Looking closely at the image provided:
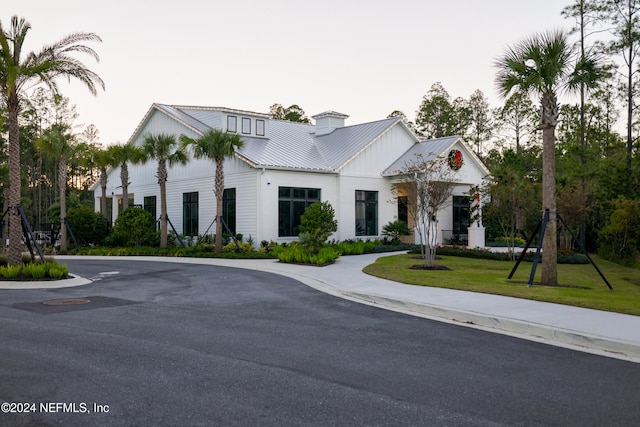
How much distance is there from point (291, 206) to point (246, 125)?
21.2 ft

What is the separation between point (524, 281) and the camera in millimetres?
14047

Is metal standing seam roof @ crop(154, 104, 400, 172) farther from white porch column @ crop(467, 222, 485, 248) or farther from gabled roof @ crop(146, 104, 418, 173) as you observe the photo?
white porch column @ crop(467, 222, 485, 248)

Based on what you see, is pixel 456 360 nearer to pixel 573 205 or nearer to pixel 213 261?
pixel 213 261

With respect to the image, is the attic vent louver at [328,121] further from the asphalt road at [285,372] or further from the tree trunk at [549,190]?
the asphalt road at [285,372]

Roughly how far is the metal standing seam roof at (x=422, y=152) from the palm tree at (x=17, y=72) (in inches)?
661

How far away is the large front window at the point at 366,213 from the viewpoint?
27234mm

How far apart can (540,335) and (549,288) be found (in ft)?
16.1

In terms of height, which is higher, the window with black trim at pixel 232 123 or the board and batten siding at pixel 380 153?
the window with black trim at pixel 232 123

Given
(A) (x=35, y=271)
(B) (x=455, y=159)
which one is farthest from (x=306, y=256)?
(B) (x=455, y=159)

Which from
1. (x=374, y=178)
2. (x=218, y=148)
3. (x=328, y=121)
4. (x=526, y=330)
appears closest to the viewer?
(x=526, y=330)

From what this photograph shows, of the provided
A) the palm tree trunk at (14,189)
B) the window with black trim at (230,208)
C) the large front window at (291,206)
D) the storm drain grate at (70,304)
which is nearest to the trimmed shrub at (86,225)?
the window with black trim at (230,208)

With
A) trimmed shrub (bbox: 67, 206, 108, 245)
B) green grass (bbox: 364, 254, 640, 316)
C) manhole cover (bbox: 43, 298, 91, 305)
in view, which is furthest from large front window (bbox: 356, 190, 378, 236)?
manhole cover (bbox: 43, 298, 91, 305)

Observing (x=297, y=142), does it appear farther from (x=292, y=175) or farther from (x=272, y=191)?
(x=272, y=191)

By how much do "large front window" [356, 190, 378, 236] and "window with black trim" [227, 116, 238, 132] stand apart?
7.66 m
